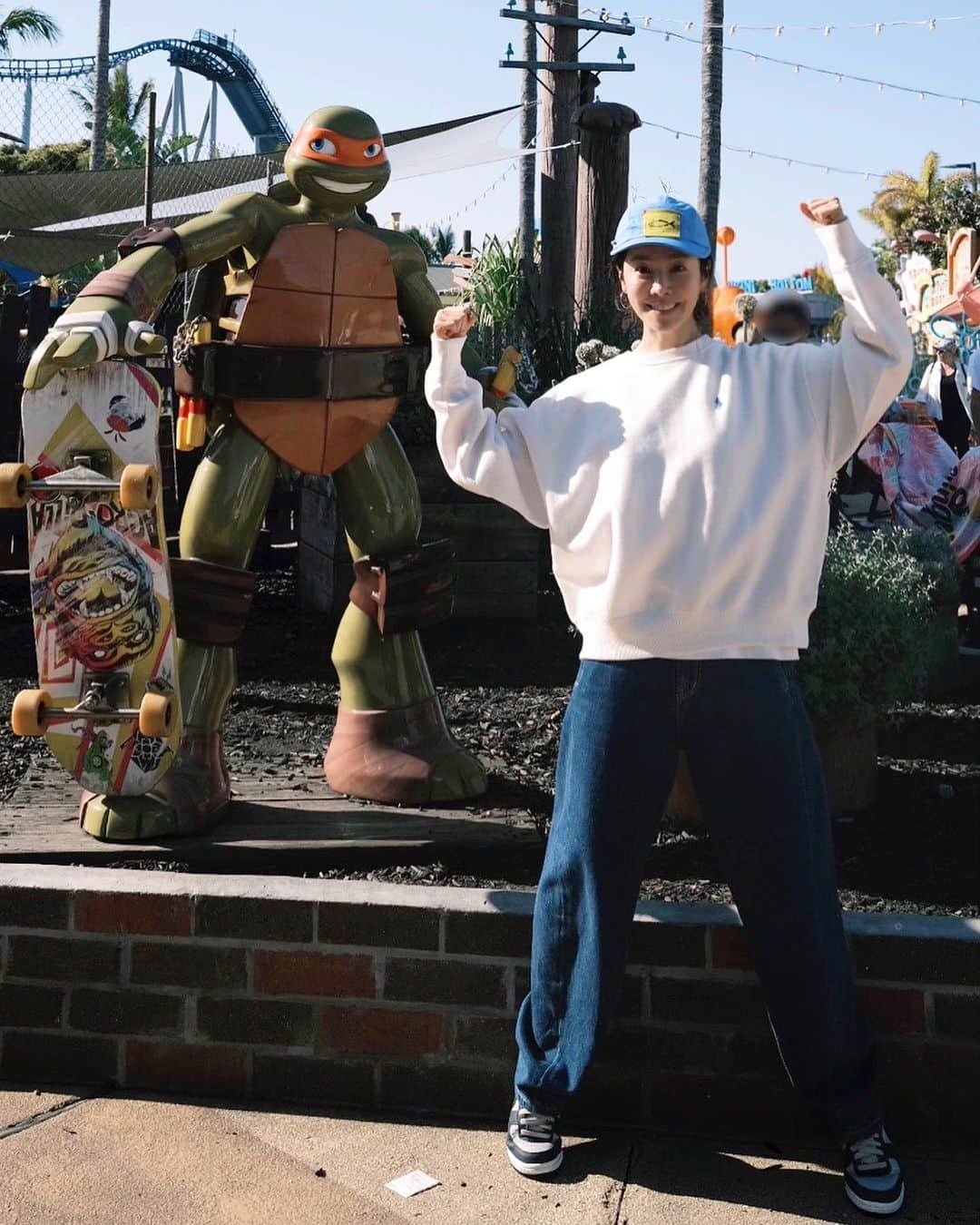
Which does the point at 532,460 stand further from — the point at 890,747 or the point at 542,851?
the point at 890,747

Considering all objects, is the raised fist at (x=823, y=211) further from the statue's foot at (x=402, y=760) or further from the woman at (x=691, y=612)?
the statue's foot at (x=402, y=760)

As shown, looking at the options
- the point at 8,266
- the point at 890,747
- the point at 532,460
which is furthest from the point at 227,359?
the point at 8,266

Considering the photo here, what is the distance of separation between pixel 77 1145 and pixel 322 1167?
442mm

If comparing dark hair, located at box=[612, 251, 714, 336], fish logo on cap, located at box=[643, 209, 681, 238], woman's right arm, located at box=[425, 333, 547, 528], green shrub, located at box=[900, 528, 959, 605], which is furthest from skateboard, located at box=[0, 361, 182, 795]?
green shrub, located at box=[900, 528, 959, 605]

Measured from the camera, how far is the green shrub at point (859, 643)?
4027 millimetres

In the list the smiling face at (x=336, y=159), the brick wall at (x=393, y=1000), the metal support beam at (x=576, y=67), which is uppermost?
the metal support beam at (x=576, y=67)

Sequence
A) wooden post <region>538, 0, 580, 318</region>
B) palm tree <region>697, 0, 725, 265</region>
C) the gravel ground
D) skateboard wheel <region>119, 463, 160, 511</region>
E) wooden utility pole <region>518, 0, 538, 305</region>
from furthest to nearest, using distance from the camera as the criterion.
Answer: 1. wooden utility pole <region>518, 0, 538, 305</region>
2. palm tree <region>697, 0, 725, 265</region>
3. wooden post <region>538, 0, 580, 318</region>
4. the gravel ground
5. skateboard wheel <region>119, 463, 160, 511</region>

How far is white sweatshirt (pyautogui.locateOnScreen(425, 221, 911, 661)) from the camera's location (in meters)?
Result: 2.48

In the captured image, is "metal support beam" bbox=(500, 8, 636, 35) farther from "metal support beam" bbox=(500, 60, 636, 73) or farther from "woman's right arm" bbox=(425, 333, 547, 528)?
"woman's right arm" bbox=(425, 333, 547, 528)

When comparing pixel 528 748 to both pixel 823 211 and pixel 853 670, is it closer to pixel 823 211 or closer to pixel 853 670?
pixel 853 670

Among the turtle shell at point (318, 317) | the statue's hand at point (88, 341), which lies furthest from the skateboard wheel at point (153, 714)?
the turtle shell at point (318, 317)

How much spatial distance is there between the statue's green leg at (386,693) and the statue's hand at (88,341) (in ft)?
2.60

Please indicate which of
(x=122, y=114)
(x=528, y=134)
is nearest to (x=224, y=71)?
(x=122, y=114)

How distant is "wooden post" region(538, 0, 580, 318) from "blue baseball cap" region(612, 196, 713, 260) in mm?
6995
